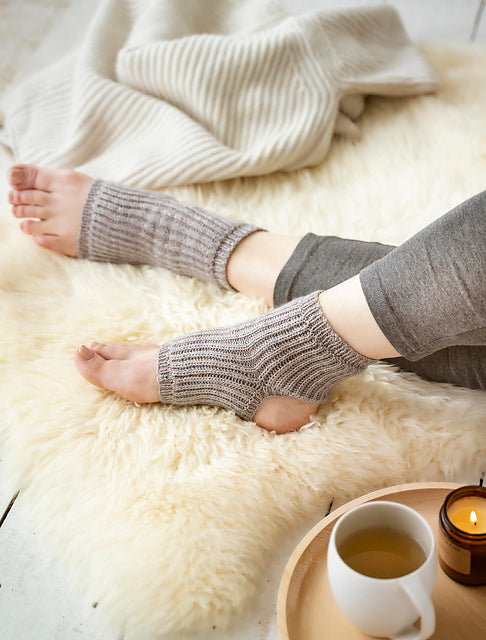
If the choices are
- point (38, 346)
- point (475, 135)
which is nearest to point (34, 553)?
point (38, 346)

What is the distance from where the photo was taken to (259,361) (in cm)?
78

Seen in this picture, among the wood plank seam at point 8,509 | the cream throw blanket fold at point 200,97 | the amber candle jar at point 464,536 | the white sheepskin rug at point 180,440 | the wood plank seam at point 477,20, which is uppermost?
the wood plank seam at point 477,20

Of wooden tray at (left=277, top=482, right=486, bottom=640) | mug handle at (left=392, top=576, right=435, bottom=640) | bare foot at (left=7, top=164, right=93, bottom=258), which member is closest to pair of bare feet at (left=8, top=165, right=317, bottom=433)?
bare foot at (left=7, top=164, right=93, bottom=258)

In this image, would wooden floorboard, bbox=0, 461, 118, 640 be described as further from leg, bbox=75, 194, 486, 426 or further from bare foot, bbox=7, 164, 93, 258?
bare foot, bbox=7, 164, 93, 258

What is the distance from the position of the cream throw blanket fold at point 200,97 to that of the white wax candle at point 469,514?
75cm

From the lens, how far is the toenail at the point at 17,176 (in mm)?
1047

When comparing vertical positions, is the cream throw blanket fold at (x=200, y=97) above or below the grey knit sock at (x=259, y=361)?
above

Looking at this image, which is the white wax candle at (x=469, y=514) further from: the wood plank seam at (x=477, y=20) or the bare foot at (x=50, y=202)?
the wood plank seam at (x=477, y=20)

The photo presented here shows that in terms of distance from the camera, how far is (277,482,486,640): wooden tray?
1.70 feet

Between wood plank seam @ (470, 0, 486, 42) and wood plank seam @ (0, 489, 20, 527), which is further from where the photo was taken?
wood plank seam @ (470, 0, 486, 42)

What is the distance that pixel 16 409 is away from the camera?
2.68ft

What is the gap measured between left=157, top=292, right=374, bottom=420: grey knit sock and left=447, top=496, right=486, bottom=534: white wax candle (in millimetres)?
214

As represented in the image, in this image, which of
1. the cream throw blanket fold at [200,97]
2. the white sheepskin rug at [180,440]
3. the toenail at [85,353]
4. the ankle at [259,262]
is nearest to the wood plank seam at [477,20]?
the cream throw blanket fold at [200,97]

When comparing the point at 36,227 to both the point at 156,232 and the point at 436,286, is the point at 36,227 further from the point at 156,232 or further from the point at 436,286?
the point at 436,286
